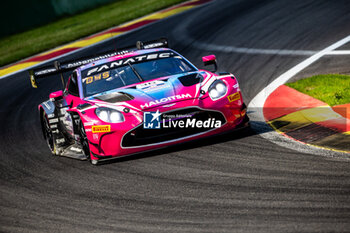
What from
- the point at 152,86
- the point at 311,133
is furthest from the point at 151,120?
the point at 311,133

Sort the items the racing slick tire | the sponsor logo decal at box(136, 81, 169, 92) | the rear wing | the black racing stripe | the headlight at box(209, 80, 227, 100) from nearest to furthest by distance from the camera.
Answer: the black racing stripe
the headlight at box(209, 80, 227, 100)
the sponsor logo decal at box(136, 81, 169, 92)
the racing slick tire
the rear wing

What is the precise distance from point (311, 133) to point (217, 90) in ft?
4.20

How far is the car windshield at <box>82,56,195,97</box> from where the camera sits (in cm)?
736

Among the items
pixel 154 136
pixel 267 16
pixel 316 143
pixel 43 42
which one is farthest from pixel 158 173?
pixel 43 42

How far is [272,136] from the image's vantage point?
678cm

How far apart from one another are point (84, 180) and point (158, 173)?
92 cm

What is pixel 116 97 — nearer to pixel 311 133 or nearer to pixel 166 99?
pixel 166 99

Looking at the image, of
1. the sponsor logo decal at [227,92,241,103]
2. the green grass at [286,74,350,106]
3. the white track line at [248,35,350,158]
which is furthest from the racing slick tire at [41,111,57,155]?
the green grass at [286,74,350,106]

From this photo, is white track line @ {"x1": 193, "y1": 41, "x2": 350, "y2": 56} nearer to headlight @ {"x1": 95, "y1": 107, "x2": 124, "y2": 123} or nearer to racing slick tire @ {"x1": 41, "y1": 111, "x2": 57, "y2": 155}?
racing slick tire @ {"x1": 41, "y1": 111, "x2": 57, "y2": 155}

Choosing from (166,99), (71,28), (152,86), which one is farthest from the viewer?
(71,28)

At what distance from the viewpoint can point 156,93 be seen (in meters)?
6.60

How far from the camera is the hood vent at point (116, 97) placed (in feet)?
21.8

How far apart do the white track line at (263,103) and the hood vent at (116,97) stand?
1820 millimetres

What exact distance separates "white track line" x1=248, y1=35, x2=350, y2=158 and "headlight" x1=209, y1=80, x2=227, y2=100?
79 centimetres
